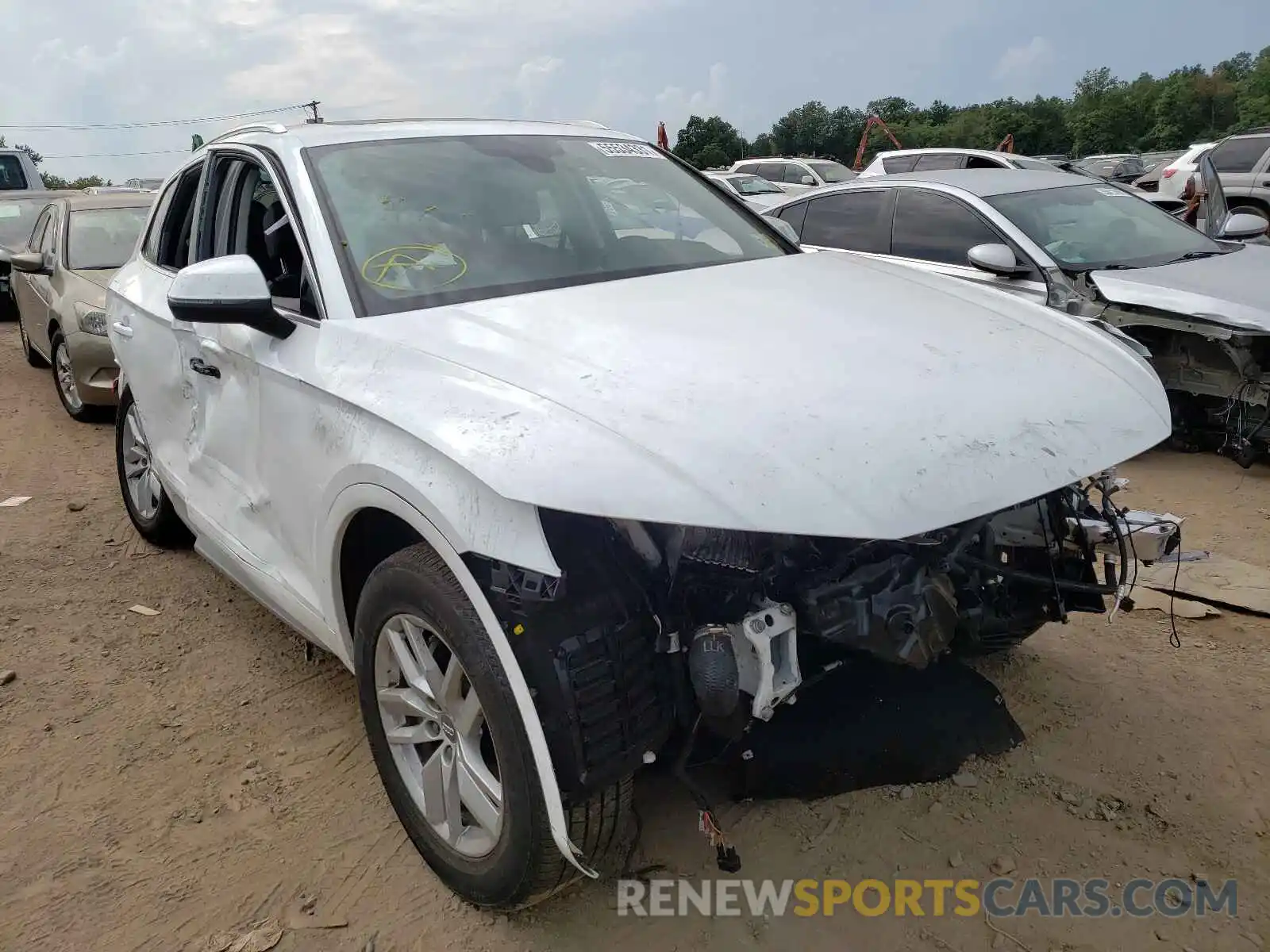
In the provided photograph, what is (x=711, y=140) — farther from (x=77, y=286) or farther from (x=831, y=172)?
(x=77, y=286)

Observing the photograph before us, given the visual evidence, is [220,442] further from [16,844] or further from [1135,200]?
[1135,200]

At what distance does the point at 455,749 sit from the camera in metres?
2.32

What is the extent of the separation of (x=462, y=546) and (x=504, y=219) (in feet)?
4.40

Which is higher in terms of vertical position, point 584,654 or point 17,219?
point 17,219

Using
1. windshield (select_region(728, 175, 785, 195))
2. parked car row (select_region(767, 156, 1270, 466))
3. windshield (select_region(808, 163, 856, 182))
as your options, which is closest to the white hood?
parked car row (select_region(767, 156, 1270, 466))

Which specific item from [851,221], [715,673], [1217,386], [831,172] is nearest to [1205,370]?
[1217,386]

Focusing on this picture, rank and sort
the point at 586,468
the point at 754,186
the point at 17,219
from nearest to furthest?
the point at 586,468
the point at 17,219
the point at 754,186

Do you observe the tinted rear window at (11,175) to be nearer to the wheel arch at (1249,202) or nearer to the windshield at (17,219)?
the windshield at (17,219)

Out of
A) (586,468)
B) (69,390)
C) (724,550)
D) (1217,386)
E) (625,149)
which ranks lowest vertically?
(1217,386)

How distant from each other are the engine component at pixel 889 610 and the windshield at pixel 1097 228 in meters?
4.24

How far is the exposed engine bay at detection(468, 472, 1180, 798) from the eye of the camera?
6.52ft

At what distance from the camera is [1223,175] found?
1401cm

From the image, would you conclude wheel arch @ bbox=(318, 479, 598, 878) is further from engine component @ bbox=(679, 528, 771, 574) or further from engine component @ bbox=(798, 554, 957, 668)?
engine component @ bbox=(798, 554, 957, 668)

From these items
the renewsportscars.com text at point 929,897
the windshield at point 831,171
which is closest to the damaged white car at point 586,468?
the renewsportscars.com text at point 929,897
